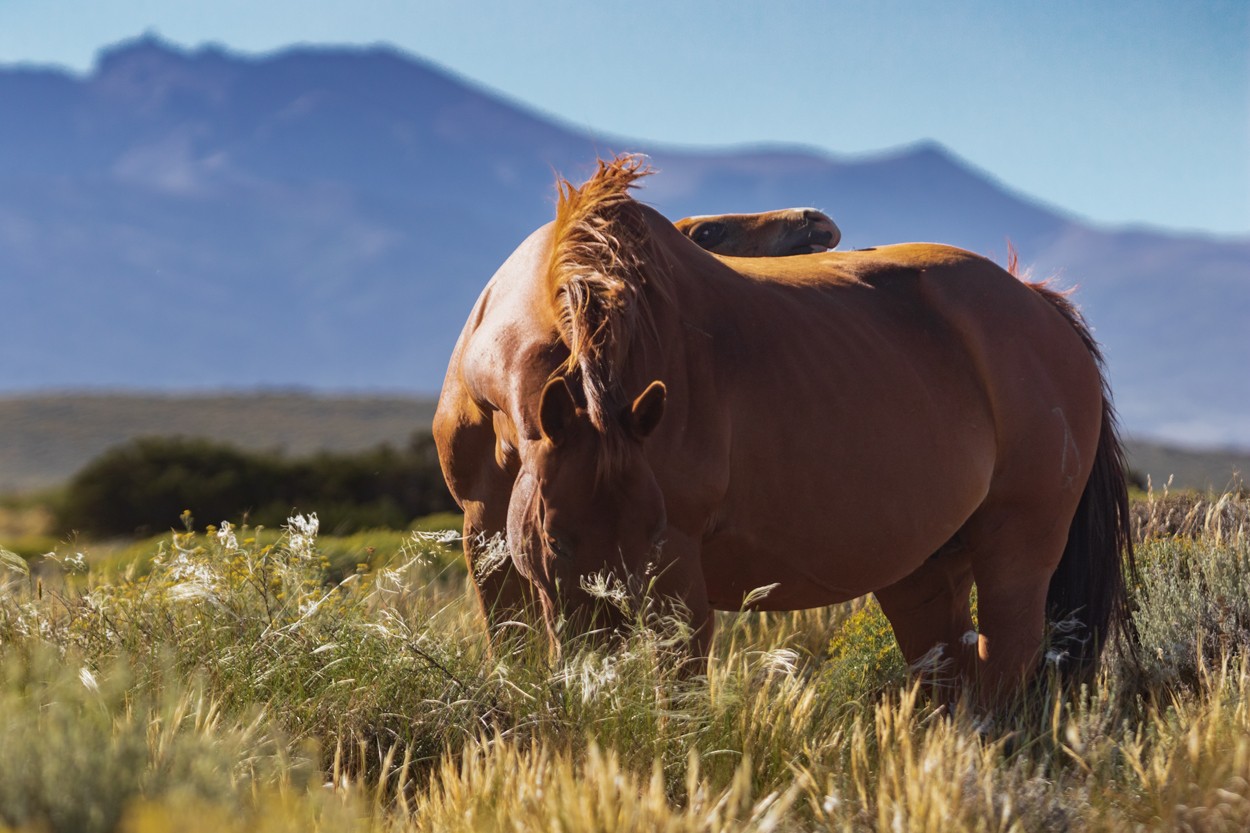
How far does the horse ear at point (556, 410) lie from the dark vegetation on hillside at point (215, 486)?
69.0 feet

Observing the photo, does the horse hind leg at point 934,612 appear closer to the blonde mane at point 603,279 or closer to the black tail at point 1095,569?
the black tail at point 1095,569

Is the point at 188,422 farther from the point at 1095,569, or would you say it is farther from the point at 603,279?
the point at 603,279

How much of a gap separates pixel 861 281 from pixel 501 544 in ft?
6.66

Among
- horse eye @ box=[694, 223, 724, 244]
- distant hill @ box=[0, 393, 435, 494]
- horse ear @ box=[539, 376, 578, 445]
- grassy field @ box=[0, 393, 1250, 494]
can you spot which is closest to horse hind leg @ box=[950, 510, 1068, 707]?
horse eye @ box=[694, 223, 724, 244]

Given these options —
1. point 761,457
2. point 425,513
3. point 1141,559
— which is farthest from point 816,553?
point 425,513

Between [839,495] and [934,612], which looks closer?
[839,495]

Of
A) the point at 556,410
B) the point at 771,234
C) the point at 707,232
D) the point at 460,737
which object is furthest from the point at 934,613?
the point at 556,410

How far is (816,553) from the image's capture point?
4.36m

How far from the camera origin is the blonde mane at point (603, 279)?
353 centimetres

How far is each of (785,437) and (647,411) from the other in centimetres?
97

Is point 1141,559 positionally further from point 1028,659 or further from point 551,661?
point 551,661

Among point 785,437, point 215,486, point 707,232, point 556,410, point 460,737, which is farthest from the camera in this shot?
point 215,486

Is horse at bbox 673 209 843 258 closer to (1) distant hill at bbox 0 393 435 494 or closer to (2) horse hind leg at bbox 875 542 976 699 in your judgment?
(2) horse hind leg at bbox 875 542 976 699

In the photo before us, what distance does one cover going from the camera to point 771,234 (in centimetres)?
593
